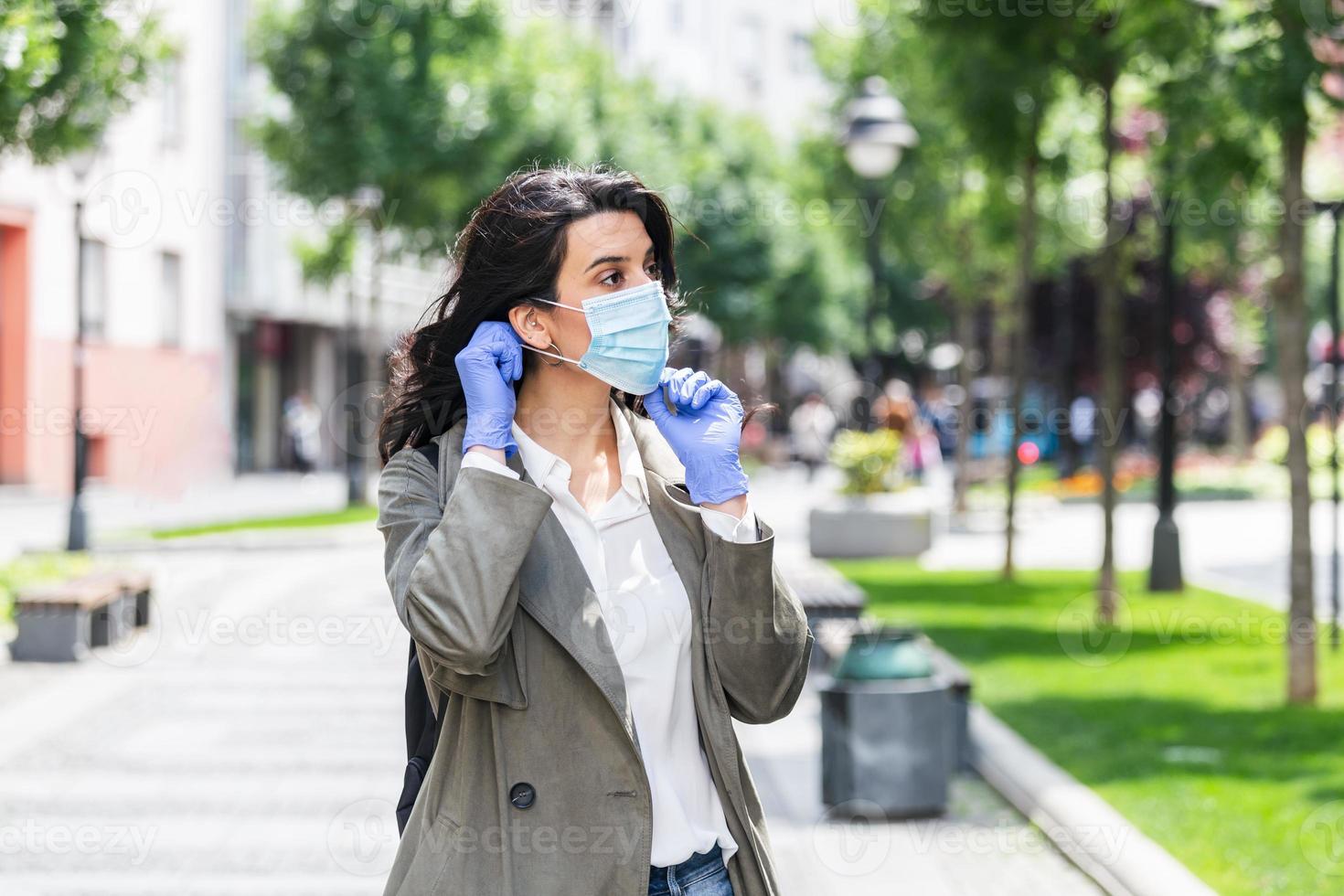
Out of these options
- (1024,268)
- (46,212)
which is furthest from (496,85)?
(1024,268)

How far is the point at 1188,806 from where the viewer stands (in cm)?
687

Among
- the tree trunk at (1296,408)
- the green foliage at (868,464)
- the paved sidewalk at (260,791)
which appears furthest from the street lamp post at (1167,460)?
the paved sidewalk at (260,791)

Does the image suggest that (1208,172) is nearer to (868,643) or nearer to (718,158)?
(868,643)

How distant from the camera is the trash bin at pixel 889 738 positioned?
712 centimetres

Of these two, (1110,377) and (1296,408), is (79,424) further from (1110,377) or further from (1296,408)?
(1296,408)

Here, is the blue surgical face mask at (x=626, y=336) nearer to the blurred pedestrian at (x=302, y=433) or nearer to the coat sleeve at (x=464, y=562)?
the coat sleeve at (x=464, y=562)

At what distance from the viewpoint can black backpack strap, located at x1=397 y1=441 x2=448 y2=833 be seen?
284 cm

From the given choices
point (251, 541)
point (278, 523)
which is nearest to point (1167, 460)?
point (251, 541)

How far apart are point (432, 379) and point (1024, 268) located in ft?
43.8

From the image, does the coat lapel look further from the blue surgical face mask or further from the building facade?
the building facade

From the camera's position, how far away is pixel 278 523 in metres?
22.4

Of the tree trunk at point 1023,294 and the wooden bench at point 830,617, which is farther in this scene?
the tree trunk at point 1023,294

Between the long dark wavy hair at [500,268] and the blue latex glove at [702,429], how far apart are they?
0.15 meters

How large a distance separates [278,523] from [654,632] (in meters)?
20.3
